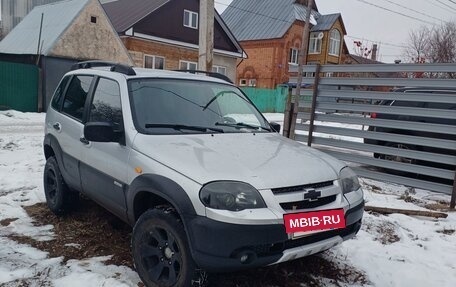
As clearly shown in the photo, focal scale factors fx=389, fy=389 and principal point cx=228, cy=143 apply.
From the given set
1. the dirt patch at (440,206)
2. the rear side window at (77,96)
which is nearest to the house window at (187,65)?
the dirt patch at (440,206)

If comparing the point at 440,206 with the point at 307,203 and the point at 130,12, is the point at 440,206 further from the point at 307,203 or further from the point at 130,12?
the point at 130,12

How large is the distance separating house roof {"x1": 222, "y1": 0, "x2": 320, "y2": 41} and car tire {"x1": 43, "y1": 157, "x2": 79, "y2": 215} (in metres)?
30.1

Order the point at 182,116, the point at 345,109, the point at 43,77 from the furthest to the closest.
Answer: the point at 43,77, the point at 345,109, the point at 182,116

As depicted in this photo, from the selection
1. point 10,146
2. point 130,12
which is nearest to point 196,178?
point 10,146

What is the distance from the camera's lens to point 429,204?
5863mm

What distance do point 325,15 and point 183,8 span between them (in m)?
19.8

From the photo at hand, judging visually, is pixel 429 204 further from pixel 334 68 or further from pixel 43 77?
pixel 43 77

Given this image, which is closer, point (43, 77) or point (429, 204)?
point (429, 204)

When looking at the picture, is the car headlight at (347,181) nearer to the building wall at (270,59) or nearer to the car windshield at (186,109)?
the car windshield at (186,109)

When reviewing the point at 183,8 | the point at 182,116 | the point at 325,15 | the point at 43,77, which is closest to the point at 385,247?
the point at 182,116

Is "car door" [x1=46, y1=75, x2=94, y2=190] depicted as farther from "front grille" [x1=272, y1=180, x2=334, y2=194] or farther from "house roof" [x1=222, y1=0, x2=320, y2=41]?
"house roof" [x1=222, y1=0, x2=320, y2=41]

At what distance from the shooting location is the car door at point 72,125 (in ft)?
13.4

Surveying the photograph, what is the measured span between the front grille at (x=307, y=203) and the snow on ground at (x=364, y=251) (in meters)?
0.83

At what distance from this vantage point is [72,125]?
4.21 metres
